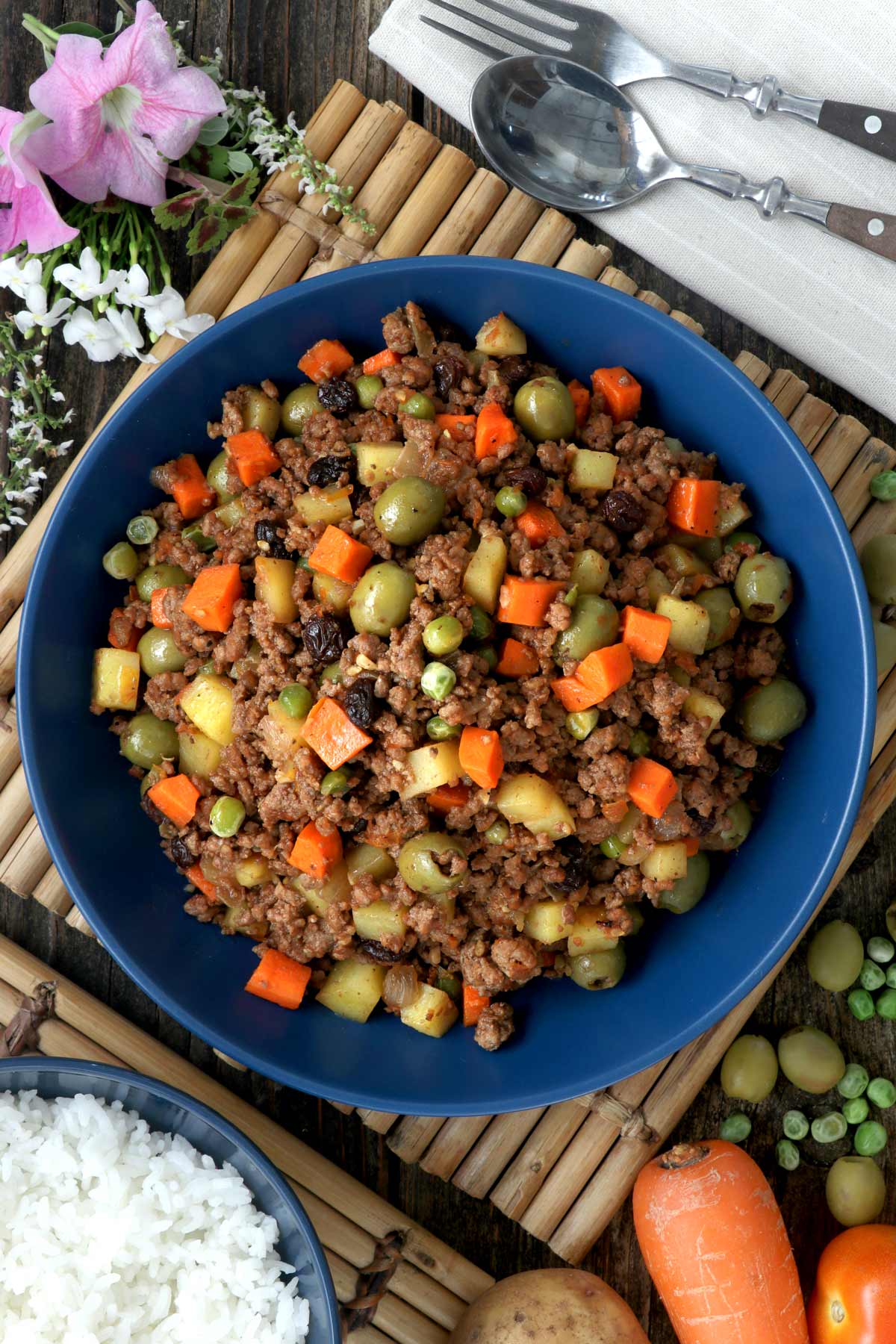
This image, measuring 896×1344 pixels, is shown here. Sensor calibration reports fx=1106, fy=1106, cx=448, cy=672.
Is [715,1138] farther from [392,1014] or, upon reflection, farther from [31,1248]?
[31,1248]

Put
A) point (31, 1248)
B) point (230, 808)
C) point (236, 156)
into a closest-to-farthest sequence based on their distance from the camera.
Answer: point (230, 808), point (31, 1248), point (236, 156)

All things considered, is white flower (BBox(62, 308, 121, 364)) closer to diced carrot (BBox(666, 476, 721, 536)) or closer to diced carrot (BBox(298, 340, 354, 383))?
diced carrot (BBox(298, 340, 354, 383))

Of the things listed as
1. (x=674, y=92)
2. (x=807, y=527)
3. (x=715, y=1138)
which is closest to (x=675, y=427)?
(x=807, y=527)

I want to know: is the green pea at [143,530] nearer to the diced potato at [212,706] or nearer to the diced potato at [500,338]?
the diced potato at [212,706]

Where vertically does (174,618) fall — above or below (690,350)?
below

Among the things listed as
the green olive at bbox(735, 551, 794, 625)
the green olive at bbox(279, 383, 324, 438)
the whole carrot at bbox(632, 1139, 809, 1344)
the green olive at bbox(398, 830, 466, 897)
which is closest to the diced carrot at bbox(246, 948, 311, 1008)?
A: the green olive at bbox(398, 830, 466, 897)

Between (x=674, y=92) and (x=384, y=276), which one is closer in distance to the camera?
(x=384, y=276)
